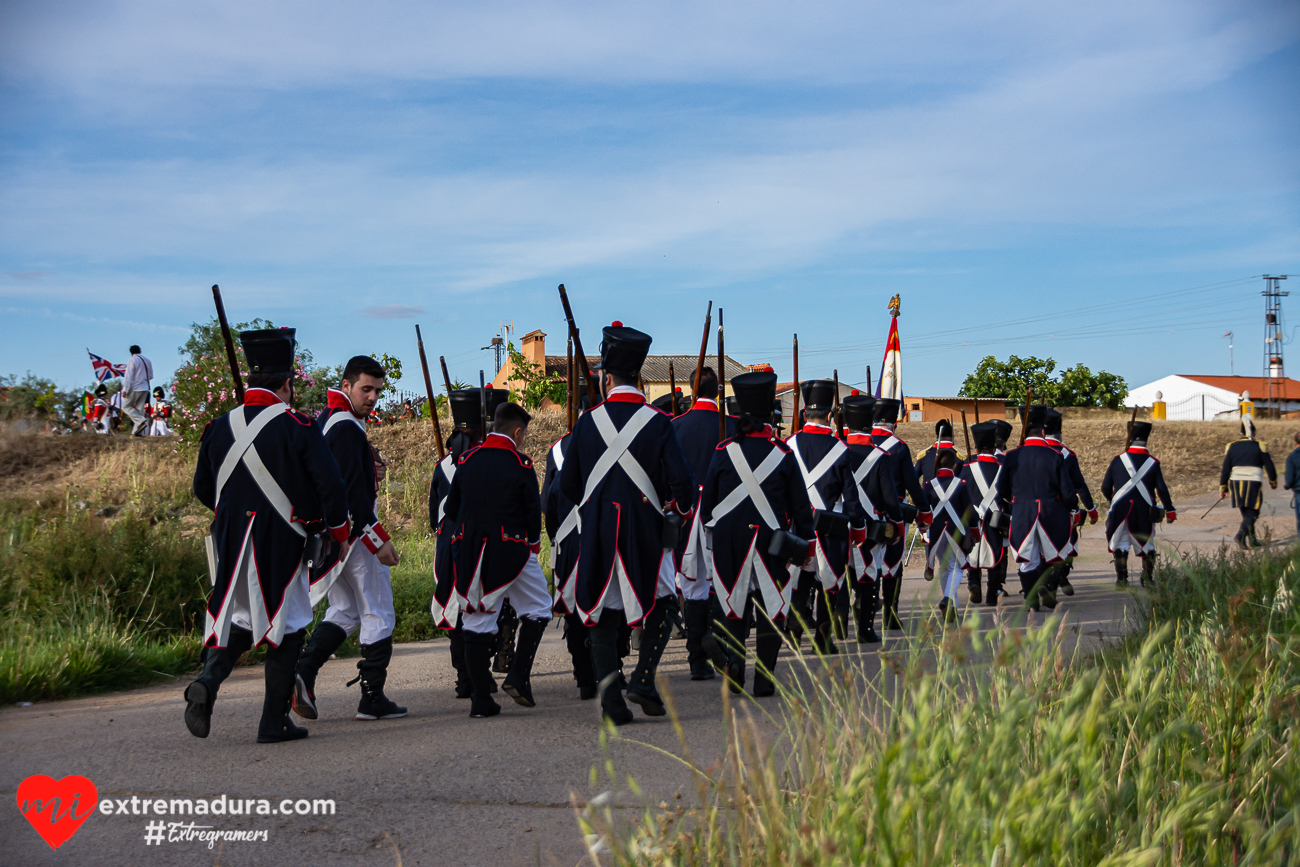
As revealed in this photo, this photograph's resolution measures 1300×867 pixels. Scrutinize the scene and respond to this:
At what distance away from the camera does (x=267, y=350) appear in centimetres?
548

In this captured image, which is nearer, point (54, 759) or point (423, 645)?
point (54, 759)

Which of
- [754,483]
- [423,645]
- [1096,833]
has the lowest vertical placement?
[423,645]

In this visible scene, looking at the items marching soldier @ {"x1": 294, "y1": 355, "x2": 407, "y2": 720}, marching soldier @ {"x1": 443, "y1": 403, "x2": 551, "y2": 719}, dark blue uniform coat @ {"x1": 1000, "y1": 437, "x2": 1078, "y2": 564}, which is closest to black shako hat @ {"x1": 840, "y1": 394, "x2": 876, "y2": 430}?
dark blue uniform coat @ {"x1": 1000, "y1": 437, "x2": 1078, "y2": 564}

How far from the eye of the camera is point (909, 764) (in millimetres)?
2174

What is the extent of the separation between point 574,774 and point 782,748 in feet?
3.18

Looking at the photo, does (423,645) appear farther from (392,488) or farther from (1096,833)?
(392,488)

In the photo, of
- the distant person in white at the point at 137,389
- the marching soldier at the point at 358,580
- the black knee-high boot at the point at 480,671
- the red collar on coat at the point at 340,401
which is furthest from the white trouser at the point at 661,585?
the distant person in white at the point at 137,389

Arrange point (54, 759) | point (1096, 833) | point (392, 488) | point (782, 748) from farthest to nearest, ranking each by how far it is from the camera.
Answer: point (392, 488) → point (54, 759) → point (782, 748) → point (1096, 833)

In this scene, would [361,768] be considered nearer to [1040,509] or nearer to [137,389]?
[1040,509]

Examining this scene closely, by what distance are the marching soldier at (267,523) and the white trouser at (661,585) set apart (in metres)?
1.54

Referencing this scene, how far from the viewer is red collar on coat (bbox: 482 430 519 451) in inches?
251

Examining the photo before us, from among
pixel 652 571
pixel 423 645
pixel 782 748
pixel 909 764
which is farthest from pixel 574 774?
pixel 423 645

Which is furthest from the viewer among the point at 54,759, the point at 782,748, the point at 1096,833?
the point at 54,759

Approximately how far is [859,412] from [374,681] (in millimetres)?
5088
